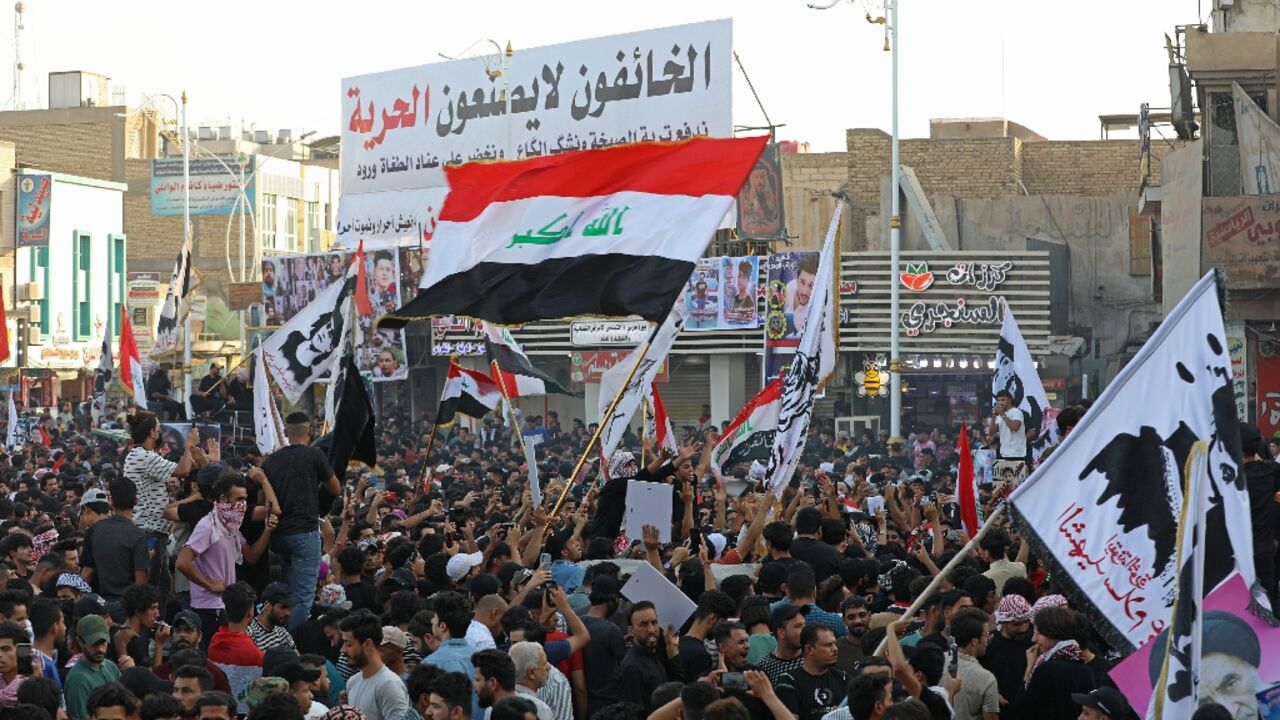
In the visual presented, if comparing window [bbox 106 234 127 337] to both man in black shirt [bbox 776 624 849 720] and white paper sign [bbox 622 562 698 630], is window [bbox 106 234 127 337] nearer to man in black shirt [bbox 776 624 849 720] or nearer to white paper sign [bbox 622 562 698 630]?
white paper sign [bbox 622 562 698 630]

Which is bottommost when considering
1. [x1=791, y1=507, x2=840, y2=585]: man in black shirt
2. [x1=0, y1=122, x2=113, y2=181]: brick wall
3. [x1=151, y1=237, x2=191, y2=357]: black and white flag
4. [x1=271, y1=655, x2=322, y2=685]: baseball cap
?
[x1=271, y1=655, x2=322, y2=685]: baseball cap

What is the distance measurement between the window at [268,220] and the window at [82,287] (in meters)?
11.4

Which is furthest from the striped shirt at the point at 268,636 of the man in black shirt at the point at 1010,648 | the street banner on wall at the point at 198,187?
the street banner on wall at the point at 198,187

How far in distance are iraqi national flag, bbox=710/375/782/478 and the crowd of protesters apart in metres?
2.16

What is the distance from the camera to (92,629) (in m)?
7.92

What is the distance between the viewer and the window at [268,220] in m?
70.1

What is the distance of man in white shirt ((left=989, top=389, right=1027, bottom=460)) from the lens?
53.3ft

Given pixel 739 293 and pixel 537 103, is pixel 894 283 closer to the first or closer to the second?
pixel 739 293

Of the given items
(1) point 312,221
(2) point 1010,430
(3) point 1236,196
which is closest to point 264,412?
(2) point 1010,430

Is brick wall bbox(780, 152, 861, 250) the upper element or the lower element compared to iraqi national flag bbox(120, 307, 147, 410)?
upper

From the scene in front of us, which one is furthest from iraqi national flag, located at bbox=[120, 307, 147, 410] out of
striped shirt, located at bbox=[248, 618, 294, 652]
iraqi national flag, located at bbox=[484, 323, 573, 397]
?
striped shirt, located at bbox=[248, 618, 294, 652]

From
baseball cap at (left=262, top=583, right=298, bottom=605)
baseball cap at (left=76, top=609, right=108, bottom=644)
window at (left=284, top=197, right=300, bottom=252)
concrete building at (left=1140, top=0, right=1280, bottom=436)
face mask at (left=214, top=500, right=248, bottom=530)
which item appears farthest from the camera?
window at (left=284, top=197, right=300, bottom=252)

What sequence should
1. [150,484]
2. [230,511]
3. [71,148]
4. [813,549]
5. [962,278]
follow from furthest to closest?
[71,148] → [962,278] → [150,484] → [813,549] → [230,511]

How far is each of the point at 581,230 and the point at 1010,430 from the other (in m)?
5.53
